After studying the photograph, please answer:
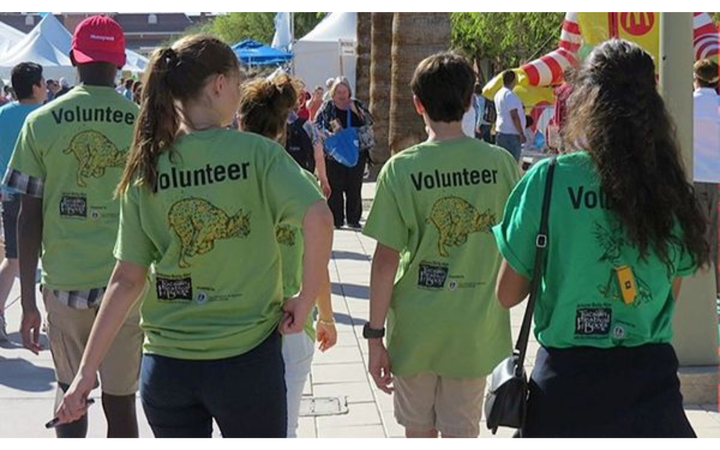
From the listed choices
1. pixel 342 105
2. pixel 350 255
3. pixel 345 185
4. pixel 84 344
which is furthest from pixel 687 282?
pixel 345 185

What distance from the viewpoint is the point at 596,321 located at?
283 centimetres

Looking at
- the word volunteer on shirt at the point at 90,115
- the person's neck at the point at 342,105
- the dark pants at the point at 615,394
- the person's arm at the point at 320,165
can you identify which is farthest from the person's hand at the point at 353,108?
the dark pants at the point at 615,394

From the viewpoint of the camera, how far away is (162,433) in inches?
126

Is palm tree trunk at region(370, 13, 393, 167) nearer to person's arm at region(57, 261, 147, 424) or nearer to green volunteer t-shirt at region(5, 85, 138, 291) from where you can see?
green volunteer t-shirt at region(5, 85, 138, 291)

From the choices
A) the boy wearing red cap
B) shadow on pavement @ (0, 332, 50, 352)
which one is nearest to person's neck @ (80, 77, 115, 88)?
the boy wearing red cap

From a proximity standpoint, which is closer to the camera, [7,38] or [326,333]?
[326,333]

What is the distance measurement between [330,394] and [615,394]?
12.3ft

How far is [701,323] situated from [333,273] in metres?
5.09

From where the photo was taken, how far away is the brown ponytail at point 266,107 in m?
4.36

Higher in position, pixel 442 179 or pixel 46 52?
pixel 46 52

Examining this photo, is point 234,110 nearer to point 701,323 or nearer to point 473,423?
point 473,423

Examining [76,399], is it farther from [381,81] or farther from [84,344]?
[381,81]

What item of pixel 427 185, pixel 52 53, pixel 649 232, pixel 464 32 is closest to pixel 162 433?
pixel 427 185

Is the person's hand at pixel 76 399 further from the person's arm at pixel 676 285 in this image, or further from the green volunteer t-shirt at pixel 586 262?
the person's arm at pixel 676 285
